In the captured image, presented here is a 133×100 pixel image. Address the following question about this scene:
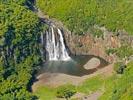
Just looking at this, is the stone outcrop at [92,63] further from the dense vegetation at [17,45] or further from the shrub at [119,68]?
the dense vegetation at [17,45]

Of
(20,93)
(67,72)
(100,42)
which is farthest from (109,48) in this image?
(20,93)

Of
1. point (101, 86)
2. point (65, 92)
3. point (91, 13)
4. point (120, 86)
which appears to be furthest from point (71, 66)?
point (120, 86)

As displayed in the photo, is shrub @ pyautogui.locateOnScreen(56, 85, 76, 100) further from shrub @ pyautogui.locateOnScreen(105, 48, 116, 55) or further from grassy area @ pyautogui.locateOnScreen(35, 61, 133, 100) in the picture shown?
shrub @ pyautogui.locateOnScreen(105, 48, 116, 55)

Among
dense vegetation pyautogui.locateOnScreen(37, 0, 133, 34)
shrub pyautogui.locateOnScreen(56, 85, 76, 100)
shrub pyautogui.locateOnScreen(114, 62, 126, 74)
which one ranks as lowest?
shrub pyautogui.locateOnScreen(56, 85, 76, 100)

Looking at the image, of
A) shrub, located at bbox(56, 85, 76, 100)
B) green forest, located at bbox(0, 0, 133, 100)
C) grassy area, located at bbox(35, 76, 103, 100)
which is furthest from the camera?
grassy area, located at bbox(35, 76, 103, 100)

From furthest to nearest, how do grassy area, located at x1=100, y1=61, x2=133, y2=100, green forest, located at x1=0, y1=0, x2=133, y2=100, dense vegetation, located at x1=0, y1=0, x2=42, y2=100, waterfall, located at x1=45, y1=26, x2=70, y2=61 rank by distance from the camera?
waterfall, located at x1=45, y1=26, x2=70, y2=61, dense vegetation, located at x1=0, y1=0, x2=42, y2=100, green forest, located at x1=0, y1=0, x2=133, y2=100, grassy area, located at x1=100, y1=61, x2=133, y2=100

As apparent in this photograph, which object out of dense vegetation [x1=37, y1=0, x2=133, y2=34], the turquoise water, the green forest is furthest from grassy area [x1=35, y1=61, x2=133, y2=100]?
dense vegetation [x1=37, y1=0, x2=133, y2=34]

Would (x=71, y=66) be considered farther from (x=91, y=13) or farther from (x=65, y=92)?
(x=65, y=92)
